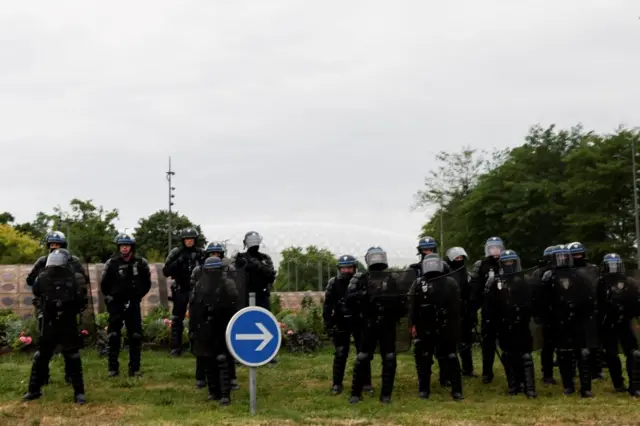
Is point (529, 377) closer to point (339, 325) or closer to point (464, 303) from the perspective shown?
point (464, 303)

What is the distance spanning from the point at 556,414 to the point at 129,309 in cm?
644

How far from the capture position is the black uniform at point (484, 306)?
12.9m

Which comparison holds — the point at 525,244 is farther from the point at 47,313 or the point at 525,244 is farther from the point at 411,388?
the point at 47,313

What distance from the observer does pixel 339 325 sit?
39.9 ft

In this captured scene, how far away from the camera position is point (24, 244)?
6322cm

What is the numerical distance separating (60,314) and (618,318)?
24.9ft

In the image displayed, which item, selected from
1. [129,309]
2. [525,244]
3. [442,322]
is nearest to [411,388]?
[442,322]

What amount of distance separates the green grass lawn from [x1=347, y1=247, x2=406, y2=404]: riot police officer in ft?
1.03

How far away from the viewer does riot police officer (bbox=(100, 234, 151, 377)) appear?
12812 millimetres

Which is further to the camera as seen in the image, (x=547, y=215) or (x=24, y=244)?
(x=24, y=244)

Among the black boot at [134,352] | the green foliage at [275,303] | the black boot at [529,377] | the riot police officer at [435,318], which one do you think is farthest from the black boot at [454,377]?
the green foliage at [275,303]

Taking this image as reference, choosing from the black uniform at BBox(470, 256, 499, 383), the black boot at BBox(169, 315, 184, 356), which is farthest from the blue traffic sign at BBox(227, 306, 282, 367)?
the black boot at BBox(169, 315, 184, 356)

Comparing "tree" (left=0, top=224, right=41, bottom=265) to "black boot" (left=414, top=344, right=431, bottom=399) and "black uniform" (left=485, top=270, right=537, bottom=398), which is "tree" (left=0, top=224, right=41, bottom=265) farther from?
"black uniform" (left=485, top=270, right=537, bottom=398)

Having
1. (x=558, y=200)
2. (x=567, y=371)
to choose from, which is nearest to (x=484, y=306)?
(x=567, y=371)
